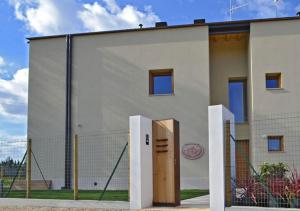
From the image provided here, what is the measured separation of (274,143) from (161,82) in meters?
5.68

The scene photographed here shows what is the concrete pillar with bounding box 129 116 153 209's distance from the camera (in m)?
11.5

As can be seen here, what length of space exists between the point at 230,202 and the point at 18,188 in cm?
909

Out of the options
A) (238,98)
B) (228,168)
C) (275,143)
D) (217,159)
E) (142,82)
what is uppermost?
(142,82)

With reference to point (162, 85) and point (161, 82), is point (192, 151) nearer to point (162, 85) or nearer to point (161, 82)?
point (162, 85)

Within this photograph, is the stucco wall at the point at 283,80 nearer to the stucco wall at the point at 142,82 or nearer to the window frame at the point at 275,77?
the window frame at the point at 275,77

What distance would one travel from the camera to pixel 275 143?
19.5 meters

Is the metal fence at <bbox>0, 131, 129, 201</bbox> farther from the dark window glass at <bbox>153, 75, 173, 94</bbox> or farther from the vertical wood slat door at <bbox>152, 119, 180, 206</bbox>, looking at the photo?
the vertical wood slat door at <bbox>152, 119, 180, 206</bbox>

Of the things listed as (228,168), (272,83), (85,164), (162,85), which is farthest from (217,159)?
(162,85)

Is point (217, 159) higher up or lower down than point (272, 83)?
lower down

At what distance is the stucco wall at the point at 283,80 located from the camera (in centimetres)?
1934

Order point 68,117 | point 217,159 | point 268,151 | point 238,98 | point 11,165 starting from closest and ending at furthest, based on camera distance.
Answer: point 217,159
point 11,165
point 268,151
point 68,117
point 238,98

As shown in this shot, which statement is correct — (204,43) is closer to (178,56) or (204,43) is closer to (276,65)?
(178,56)

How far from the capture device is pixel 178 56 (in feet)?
67.7

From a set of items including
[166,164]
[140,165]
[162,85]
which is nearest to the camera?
[140,165]
